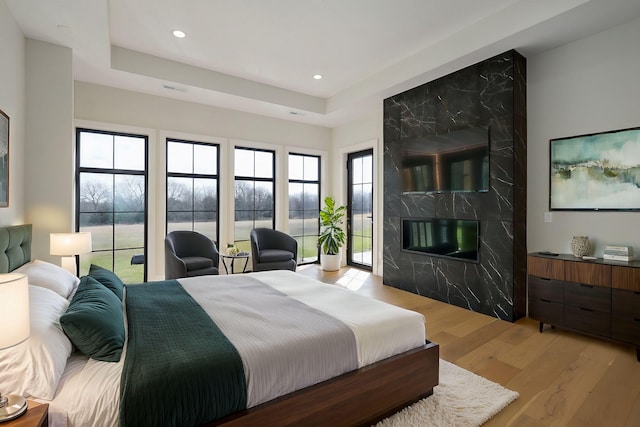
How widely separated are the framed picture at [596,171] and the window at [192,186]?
4.79 metres

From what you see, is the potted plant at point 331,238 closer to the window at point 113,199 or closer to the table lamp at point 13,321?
the window at point 113,199

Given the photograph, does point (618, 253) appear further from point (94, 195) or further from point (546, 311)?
point (94, 195)

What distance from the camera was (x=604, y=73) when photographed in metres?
3.17

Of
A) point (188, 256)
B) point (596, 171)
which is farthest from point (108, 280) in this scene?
point (596, 171)

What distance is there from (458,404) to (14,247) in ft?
11.2

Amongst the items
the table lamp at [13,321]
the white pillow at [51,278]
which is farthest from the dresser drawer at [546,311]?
the white pillow at [51,278]

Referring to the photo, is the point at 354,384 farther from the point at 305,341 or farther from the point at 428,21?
the point at 428,21

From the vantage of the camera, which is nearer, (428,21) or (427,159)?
(428,21)

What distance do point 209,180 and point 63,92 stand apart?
2.41 m

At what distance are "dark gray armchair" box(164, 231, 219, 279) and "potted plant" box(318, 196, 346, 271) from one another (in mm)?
2211

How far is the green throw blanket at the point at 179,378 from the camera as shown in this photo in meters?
1.30

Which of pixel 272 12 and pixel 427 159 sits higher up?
pixel 272 12

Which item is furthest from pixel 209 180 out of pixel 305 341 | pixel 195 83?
pixel 305 341

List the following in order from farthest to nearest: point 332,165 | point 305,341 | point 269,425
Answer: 1. point 332,165
2. point 305,341
3. point 269,425
